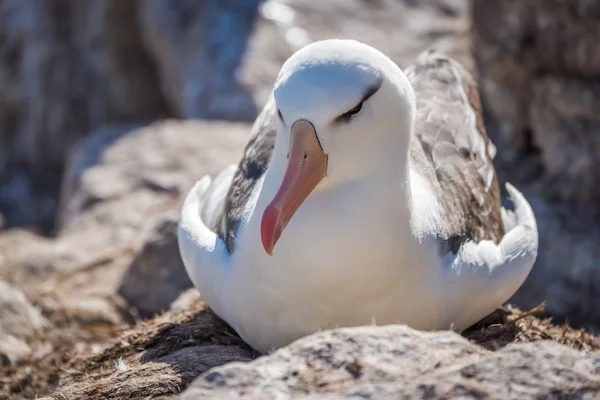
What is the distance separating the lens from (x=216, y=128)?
33.8ft

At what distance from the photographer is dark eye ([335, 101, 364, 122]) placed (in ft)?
12.7

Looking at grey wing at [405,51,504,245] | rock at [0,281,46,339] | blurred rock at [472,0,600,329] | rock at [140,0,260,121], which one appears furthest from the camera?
rock at [140,0,260,121]

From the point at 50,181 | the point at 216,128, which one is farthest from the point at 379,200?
the point at 50,181

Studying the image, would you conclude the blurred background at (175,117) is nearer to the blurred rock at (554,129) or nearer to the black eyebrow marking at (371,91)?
the blurred rock at (554,129)

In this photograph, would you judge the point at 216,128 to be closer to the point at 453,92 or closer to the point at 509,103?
the point at 509,103

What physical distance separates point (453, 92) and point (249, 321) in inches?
82.8

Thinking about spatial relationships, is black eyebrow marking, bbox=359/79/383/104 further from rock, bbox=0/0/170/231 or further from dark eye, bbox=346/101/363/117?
rock, bbox=0/0/170/231

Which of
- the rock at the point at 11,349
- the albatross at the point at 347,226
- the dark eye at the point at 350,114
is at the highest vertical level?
the dark eye at the point at 350,114

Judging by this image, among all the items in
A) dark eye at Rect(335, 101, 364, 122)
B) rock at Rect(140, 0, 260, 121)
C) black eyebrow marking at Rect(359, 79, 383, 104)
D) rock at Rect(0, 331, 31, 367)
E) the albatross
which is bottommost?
rock at Rect(0, 331, 31, 367)

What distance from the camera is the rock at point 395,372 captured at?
2988 mm

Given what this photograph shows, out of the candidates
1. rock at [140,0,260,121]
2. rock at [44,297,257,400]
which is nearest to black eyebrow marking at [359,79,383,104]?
rock at [44,297,257,400]

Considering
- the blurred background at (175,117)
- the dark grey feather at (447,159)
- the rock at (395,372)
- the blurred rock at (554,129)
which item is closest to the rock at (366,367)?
the rock at (395,372)

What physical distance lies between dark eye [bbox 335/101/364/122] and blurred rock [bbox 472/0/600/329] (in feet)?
15.4

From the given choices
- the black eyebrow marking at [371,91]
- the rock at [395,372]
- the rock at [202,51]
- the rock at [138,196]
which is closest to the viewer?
the rock at [395,372]
